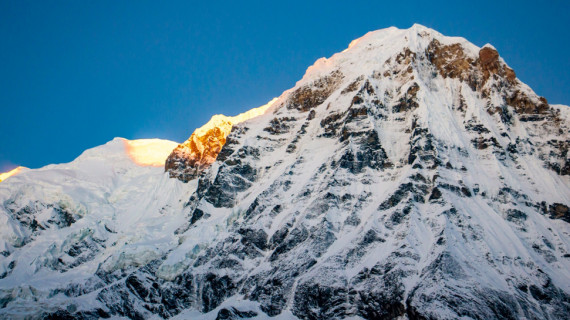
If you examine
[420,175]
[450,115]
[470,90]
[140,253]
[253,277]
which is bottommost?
[253,277]

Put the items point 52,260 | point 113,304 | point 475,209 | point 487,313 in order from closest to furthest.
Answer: point 487,313 < point 475,209 < point 113,304 < point 52,260

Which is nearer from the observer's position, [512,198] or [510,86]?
[512,198]

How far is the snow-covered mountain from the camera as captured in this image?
10112cm

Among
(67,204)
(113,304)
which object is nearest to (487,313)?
(113,304)

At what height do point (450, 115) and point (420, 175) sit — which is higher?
point (450, 115)

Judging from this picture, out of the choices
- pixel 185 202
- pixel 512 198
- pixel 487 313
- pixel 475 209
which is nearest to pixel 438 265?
pixel 487 313

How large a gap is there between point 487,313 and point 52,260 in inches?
5105

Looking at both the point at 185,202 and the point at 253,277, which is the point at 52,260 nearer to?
the point at 185,202

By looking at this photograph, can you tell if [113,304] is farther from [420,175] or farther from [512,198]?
[512,198]

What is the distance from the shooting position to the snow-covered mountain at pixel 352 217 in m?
101

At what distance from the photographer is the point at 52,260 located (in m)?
168

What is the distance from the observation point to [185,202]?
189 metres

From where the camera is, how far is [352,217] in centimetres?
12138

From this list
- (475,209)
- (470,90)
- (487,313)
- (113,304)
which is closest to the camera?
(487,313)
